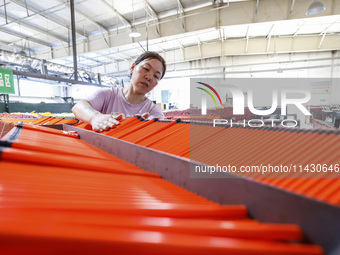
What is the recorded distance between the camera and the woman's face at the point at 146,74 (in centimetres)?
177

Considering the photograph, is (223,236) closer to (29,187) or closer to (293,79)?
(29,187)

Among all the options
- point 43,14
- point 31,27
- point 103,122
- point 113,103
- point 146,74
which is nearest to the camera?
point 103,122

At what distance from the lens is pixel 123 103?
80.6 inches

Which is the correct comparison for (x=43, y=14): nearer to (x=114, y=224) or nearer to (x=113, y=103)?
(x=113, y=103)

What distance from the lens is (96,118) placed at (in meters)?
1.51

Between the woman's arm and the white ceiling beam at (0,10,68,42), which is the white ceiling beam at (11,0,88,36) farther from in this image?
the woman's arm

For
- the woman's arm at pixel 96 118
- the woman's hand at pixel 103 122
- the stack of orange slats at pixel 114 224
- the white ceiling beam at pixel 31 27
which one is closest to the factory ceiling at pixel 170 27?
the white ceiling beam at pixel 31 27

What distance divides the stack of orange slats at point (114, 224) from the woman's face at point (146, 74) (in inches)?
53.6

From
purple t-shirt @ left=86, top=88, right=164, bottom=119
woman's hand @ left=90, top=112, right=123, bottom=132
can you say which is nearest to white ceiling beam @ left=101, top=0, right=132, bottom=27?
purple t-shirt @ left=86, top=88, right=164, bottom=119

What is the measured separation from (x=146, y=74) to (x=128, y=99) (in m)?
0.41

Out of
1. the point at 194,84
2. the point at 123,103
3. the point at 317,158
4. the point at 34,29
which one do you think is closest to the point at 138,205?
the point at 317,158

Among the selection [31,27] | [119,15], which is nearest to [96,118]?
[119,15]

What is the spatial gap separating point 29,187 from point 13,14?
9429 millimetres

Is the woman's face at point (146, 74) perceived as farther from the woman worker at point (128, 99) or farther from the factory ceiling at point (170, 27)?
the factory ceiling at point (170, 27)
